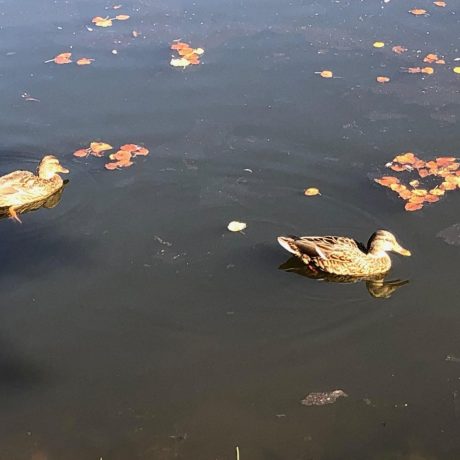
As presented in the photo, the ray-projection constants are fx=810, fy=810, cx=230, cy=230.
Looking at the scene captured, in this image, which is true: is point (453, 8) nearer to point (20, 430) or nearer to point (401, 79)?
point (401, 79)

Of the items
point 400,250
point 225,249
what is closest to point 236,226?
point 225,249

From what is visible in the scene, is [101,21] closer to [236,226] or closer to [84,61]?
[84,61]

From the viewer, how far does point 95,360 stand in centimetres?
584

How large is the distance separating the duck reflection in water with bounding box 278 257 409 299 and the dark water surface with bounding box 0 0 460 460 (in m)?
0.10

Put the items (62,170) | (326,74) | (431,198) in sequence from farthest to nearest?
(326,74), (62,170), (431,198)

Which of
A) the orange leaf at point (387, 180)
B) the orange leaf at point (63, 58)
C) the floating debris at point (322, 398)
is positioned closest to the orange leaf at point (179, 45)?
the orange leaf at point (63, 58)

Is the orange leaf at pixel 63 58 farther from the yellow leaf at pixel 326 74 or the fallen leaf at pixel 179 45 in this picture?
the yellow leaf at pixel 326 74

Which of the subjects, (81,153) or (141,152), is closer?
(141,152)

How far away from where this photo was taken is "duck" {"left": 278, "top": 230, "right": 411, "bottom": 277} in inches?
257

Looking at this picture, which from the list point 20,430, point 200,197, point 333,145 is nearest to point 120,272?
point 200,197

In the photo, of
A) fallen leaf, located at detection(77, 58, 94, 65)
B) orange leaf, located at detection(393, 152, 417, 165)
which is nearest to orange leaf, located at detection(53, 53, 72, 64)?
fallen leaf, located at detection(77, 58, 94, 65)

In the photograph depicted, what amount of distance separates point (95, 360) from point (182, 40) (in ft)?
19.5

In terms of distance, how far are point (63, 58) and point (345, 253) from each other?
545 centimetres

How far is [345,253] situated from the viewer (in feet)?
21.5
